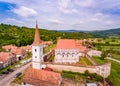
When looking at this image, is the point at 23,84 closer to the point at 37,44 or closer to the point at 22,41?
the point at 37,44

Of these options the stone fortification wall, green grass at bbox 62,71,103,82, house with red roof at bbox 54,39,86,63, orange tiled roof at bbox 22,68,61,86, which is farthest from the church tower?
orange tiled roof at bbox 22,68,61,86

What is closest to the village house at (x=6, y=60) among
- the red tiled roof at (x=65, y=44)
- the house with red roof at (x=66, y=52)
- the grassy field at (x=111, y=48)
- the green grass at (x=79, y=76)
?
the house with red roof at (x=66, y=52)

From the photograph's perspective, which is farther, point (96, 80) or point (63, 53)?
point (63, 53)

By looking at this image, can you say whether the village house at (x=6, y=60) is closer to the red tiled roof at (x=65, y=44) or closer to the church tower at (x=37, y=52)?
the church tower at (x=37, y=52)

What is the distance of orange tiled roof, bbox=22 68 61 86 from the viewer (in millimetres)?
36844

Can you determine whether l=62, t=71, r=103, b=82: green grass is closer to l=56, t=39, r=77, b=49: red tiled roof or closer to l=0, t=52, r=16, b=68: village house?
l=56, t=39, r=77, b=49: red tiled roof

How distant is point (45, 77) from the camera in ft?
124

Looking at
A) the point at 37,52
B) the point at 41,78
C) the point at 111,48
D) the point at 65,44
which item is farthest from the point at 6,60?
the point at 111,48

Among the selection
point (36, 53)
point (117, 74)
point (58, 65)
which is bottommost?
point (117, 74)

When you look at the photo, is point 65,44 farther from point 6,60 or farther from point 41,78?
point 6,60

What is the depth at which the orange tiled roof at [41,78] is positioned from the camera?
36.8 metres

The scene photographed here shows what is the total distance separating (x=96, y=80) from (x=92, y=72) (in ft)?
10.6

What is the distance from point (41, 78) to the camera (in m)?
37.7

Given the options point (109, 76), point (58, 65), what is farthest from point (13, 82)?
point (109, 76)
